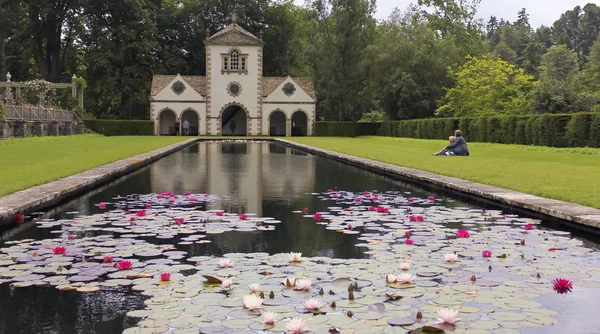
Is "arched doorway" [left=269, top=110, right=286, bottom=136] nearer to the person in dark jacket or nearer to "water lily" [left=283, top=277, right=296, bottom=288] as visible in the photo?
the person in dark jacket

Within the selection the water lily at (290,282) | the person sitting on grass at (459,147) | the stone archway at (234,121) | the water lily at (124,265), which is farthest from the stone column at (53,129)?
the water lily at (290,282)

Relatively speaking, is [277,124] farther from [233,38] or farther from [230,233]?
[230,233]

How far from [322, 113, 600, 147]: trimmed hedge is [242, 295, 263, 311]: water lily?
2581 cm

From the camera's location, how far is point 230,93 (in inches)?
2280

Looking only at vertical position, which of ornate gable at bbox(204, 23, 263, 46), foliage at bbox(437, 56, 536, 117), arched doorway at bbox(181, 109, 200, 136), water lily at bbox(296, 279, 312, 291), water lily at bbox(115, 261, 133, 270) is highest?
ornate gable at bbox(204, 23, 263, 46)

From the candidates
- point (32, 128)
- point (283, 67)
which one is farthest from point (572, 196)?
point (283, 67)

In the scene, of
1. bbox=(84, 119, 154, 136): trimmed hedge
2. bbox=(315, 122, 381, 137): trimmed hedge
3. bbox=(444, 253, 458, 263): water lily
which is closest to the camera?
bbox=(444, 253, 458, 263): water lily

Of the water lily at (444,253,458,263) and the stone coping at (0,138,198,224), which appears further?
the stone coping at (0,138,198,224)

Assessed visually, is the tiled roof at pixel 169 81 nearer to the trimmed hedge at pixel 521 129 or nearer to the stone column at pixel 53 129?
the stone column at pixel 53 129

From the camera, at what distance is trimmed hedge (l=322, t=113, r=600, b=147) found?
27438mm

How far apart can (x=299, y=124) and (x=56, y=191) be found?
5155cm

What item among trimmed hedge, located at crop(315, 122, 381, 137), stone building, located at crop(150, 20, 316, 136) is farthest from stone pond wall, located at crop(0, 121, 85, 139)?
trimmed hedge, located at crop(315, 122, 381, 137)

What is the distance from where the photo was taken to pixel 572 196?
975cm

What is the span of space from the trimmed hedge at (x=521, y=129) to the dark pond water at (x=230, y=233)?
14164 millimetres
